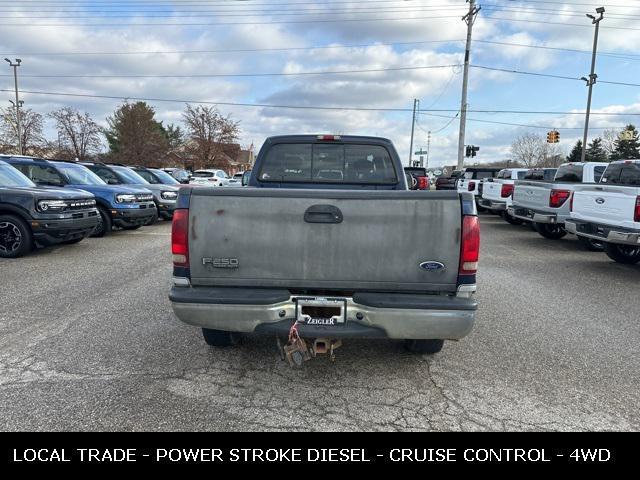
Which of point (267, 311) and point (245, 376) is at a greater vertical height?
point (267, 311)

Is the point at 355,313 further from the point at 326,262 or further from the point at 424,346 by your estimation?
the point at 424,346

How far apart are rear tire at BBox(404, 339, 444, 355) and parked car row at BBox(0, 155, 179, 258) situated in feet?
23.3

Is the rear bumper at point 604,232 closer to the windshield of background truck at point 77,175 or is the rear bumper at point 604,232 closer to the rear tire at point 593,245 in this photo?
the rear tire at point 593,245

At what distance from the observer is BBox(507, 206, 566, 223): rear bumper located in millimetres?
10672

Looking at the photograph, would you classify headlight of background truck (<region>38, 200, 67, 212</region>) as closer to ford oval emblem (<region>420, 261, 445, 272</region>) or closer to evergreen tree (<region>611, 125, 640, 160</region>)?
ford oval emblem (<region>420, 261, 445, 272</region>)

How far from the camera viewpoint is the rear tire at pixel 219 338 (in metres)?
3.98

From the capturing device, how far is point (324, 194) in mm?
3127

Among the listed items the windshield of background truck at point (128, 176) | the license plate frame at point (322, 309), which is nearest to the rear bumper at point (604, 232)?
the license plate frame at point (322, 309)

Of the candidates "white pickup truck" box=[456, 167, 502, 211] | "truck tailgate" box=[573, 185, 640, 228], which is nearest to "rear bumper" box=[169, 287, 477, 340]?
"truck tailgate" box=[573, 185, 640, 228]

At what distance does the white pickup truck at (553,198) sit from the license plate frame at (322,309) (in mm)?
8691

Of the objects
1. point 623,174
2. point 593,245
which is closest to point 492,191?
point 593,245
